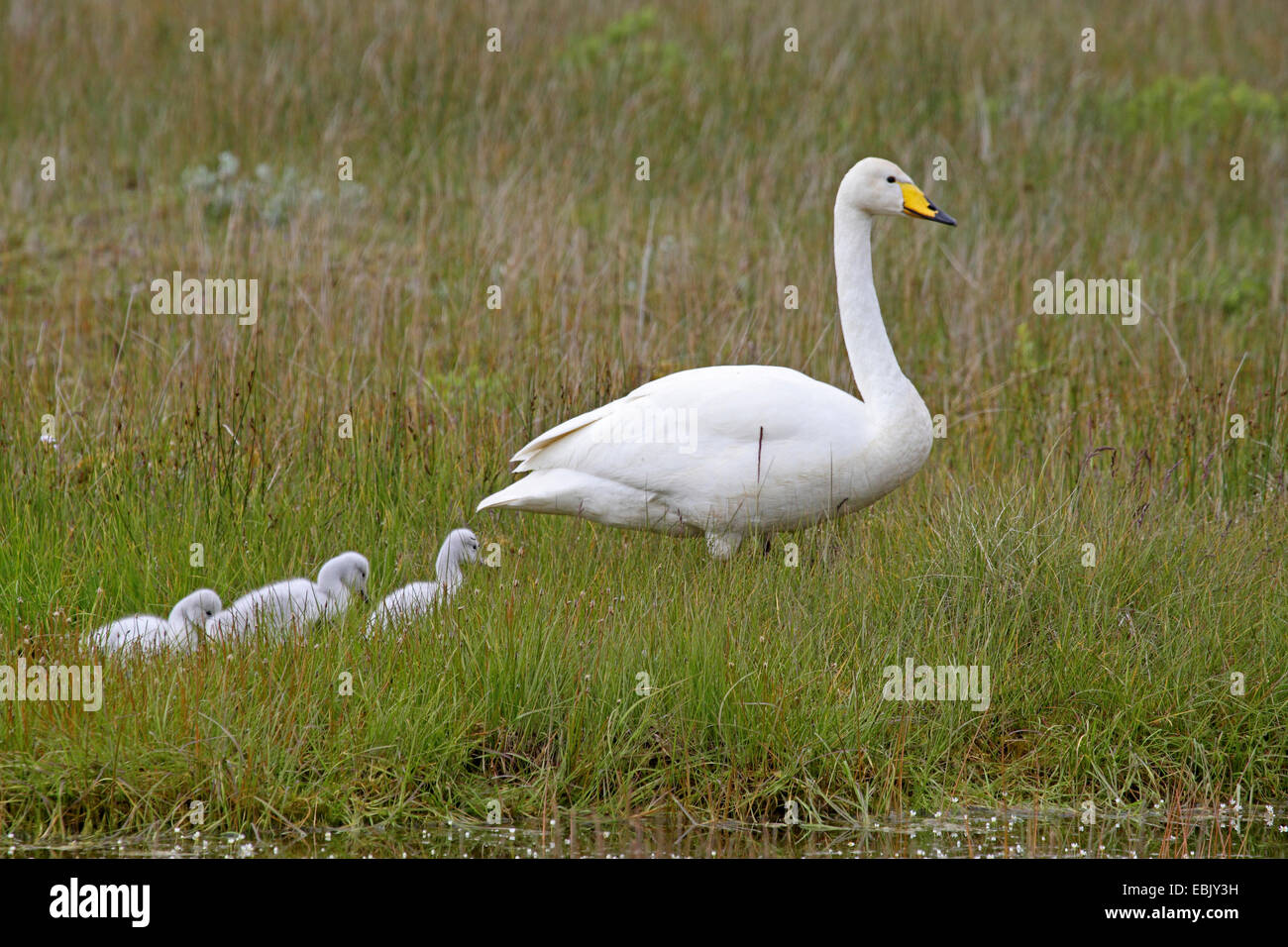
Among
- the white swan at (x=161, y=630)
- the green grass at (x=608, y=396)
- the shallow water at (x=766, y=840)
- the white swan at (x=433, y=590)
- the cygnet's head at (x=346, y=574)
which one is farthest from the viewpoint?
the cygnet's head at (x=346, y=574)

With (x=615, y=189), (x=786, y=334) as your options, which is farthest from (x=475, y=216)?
(x=786, y=334)

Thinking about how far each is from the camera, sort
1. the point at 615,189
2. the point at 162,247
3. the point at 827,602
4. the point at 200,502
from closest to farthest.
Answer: the point at 827,602, the point at 200,502, the point at 162,247, the point at 615,189

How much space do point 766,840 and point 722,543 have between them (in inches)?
60.7

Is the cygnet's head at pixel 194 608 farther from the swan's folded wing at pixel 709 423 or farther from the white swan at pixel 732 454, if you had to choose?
the swan's folded wing at pixel 709 423

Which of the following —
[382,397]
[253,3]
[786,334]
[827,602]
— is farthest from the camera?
[253,3]

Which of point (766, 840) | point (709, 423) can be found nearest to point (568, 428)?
point (709, 423)

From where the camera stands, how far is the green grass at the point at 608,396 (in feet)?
15.5

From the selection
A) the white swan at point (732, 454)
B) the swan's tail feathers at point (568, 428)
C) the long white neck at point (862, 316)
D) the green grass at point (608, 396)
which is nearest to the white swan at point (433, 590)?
the green grass at point (608, 396)

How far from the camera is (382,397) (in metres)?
7.44

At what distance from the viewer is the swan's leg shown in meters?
5.77

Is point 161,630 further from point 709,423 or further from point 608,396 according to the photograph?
point 608,396

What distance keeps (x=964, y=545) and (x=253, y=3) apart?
11094mm

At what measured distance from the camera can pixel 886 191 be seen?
20.2 feet

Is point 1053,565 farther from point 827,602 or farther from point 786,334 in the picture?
point 786,334
